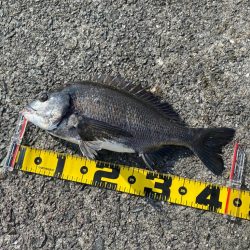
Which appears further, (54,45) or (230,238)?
(54,45)

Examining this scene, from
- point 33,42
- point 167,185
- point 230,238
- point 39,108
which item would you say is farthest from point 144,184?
point 33,42

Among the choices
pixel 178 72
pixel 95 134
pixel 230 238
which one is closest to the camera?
pixel 95 134

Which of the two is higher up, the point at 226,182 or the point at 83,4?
the point at 83,4

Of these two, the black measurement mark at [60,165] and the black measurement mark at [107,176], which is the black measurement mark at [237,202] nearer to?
the black measurement mark at [107,176]

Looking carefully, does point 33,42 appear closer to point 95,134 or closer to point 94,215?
point 95,134

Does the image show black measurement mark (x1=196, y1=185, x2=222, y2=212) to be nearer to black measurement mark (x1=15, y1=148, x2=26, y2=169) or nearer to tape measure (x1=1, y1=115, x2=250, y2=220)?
tape measure (x1=1, y1=115, x2=250, y2=220)

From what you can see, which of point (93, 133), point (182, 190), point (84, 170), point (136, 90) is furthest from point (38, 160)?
point (182, 190)
